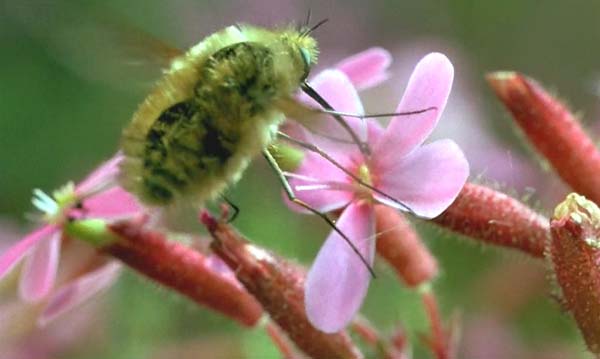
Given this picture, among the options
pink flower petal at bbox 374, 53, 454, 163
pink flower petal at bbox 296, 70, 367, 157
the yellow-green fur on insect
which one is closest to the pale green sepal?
the yellow-green fur on insect

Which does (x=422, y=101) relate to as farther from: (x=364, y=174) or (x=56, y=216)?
(x=56, y=216)

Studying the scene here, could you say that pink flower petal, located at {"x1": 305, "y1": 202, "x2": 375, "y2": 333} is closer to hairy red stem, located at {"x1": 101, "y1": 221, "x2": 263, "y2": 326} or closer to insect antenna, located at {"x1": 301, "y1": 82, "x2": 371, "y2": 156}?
insect antenna, located at {"x1": 301, "y1": 82, "x2": 371, "y2": 156}

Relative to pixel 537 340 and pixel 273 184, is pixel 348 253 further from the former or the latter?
pixel 273 184

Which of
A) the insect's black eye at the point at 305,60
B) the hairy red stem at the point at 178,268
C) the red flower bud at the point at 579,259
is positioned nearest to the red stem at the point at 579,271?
the red flower bud at the point at 579,259

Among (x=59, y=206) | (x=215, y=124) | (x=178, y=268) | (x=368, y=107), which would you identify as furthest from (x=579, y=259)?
(x=368, y=107)

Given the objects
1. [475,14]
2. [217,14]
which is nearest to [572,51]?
[475,14]

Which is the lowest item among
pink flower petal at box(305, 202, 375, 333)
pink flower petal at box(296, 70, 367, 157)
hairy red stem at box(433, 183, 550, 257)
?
hairy red stem at box(433, 183, 550, 257)

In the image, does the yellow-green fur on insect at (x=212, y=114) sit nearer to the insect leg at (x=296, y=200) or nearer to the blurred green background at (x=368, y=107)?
the insect leg at (x=296, y=200)
